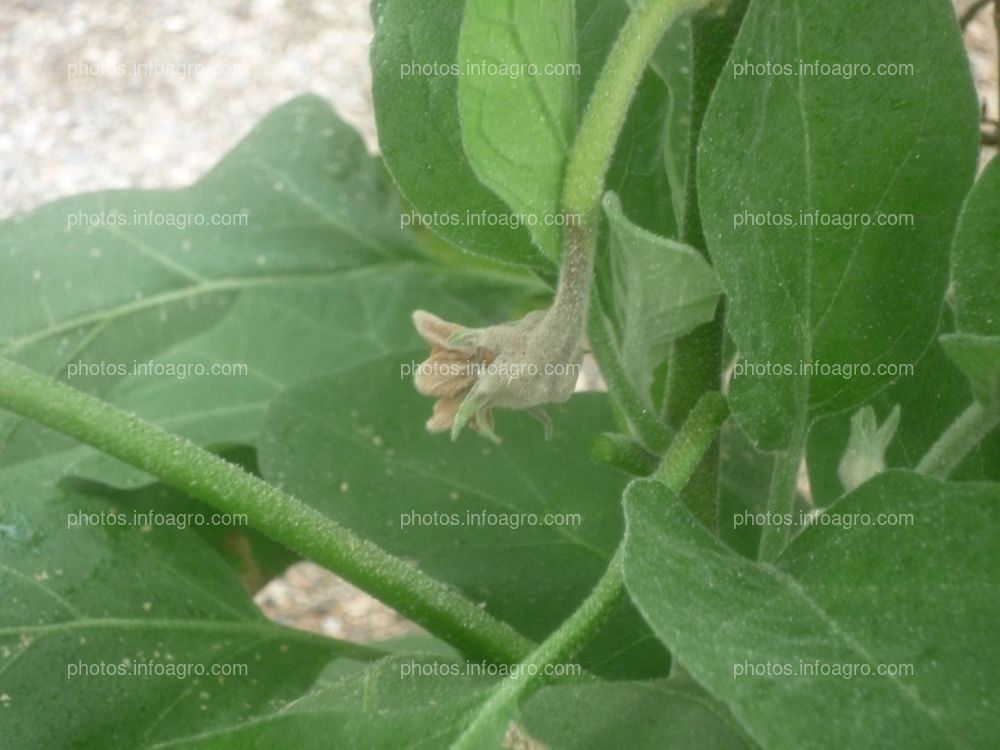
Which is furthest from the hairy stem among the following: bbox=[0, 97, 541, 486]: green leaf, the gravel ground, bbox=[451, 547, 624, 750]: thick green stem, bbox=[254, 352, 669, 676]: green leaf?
the gravel ground

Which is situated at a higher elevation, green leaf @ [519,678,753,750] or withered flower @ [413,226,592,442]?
withered flower @ [413,226,592,442]

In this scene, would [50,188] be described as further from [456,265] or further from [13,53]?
[456,265]

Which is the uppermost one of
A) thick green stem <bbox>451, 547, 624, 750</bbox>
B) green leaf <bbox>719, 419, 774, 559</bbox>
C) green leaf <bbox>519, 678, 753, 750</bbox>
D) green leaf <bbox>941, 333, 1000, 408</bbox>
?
green leaf <bbox>941, 333, 1000, 408</bbox>

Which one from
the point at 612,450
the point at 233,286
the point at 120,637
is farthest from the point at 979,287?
the point at 233,286

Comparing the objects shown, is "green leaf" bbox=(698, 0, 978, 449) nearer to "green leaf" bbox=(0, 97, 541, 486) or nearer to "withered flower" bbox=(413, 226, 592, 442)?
"withered flower" bbox=(413, 226, 592, 442)

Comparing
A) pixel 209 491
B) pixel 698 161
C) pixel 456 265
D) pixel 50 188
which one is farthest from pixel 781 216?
pixel 50 188

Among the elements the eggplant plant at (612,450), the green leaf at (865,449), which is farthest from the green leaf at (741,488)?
the green leaf at (865,449)

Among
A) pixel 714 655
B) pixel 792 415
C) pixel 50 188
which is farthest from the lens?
pixel 50 188
